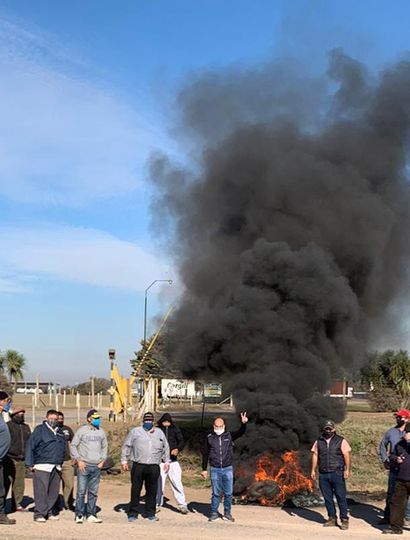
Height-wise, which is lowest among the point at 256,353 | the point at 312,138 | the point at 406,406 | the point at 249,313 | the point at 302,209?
the point at 406,406

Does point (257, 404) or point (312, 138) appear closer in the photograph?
point (257, 404)

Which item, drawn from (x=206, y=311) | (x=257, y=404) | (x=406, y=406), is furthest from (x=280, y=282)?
(x=406, y=406)

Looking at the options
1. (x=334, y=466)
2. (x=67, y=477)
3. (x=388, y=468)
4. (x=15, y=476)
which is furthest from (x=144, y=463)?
(x=388, y=468)

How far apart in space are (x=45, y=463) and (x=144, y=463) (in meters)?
1.48

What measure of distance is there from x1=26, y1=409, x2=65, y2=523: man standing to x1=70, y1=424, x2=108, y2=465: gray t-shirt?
311mm

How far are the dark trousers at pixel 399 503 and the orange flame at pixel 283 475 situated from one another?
378 centimetres

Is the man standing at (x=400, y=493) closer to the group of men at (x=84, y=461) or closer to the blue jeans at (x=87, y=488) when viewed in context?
the group of men at (x=84, y=461)

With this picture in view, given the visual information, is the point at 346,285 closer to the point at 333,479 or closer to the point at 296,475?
the point at 296,475

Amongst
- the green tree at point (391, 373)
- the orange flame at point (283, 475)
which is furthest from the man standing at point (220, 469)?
the green tree at point (391, 373)

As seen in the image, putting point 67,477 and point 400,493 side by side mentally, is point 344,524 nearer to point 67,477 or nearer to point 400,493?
point 400,493

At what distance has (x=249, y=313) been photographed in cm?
2075

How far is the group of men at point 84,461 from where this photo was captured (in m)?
9.72

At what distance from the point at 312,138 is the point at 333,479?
18.8 meters

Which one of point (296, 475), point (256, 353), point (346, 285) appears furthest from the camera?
point (346, 285)
